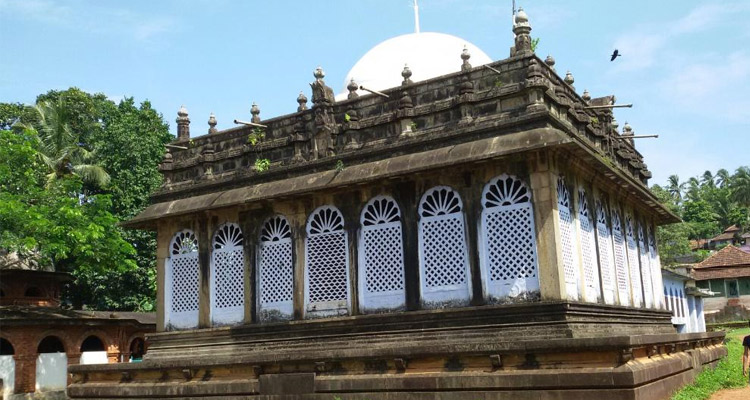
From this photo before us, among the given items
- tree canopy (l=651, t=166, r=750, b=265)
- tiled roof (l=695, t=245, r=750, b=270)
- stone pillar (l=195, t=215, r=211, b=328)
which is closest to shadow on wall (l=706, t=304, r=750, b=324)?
tiled roof (l=695, t=245, r=750, b=270)

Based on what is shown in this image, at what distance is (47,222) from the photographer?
22.0m

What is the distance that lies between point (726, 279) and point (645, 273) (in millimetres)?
36518

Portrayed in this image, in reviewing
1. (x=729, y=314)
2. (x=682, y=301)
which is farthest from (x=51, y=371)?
(x=729, y=314)

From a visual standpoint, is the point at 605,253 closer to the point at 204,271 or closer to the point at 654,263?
the point at 654,263

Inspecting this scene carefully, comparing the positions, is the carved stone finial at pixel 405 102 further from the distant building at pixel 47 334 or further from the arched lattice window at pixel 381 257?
the distant building at pixel 47 334

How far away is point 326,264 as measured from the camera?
52.7 ft

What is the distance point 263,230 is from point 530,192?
6.59 m

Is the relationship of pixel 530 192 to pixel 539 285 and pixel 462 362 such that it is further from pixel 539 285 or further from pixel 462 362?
pixel 462 362

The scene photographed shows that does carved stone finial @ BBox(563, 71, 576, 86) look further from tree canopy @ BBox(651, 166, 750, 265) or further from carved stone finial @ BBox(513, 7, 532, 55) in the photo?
tree canopy @ BBox(651, 166, 750, 265)

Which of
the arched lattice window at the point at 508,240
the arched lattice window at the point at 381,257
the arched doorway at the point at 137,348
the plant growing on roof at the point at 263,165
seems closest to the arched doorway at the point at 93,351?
the arched doorway at the point at 137,348

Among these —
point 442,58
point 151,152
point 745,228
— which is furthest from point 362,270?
point 745,228

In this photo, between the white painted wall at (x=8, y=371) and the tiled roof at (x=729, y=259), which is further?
the tiled roof at (x=729, y=259)

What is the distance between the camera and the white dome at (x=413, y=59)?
20188mm

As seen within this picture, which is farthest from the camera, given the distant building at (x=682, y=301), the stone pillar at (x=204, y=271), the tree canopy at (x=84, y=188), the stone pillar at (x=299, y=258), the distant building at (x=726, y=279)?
the distant building at (x=726, y=279)
